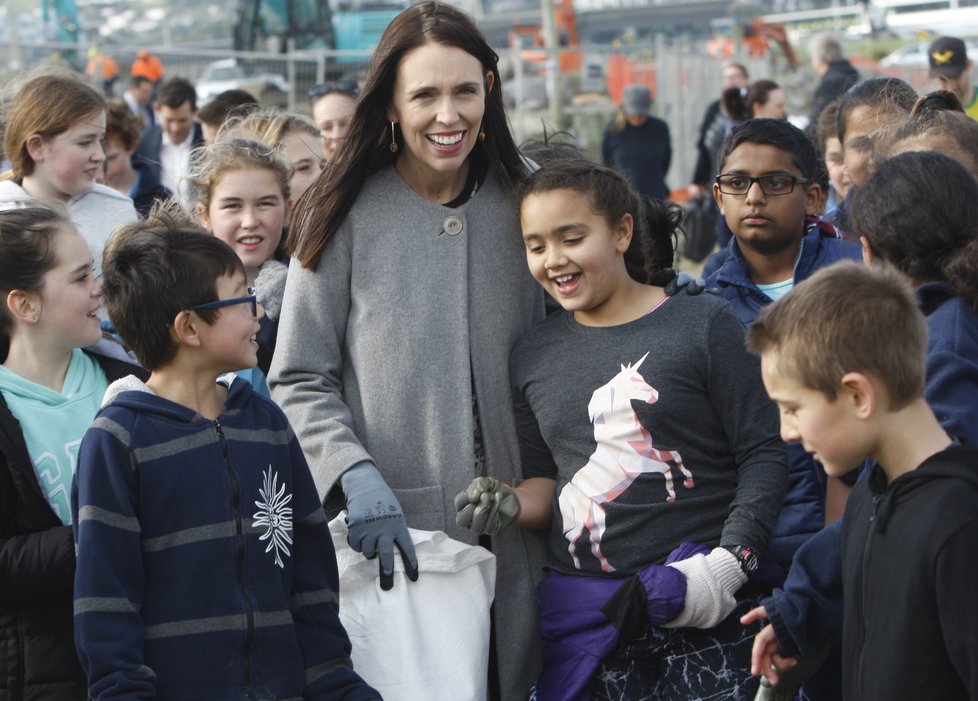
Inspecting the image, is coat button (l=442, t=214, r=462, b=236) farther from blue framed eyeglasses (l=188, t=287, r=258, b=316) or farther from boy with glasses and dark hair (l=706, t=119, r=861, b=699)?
boy with glasses and dark hair (l=706, t=119, r=861, b=699)

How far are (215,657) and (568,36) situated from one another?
3083 centimetres

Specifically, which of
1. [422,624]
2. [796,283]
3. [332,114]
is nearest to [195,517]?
[422,624]

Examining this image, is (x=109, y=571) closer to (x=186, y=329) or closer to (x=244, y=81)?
(x=186, y=329)

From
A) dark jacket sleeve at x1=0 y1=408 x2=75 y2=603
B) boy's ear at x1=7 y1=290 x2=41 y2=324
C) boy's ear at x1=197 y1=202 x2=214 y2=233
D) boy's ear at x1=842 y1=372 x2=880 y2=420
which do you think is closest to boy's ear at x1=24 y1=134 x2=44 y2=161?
boy's ear at x1=197 y1=202 x2=214 y2=233

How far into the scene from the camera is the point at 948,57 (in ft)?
26.4

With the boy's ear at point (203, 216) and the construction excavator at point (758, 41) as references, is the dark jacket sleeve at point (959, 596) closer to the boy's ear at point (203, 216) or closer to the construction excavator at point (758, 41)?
the boy's ear at point (203, 216)

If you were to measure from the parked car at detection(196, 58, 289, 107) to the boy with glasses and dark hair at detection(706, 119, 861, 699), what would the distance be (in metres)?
12.1

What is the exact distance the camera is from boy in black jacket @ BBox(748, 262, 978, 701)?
76.5 inches

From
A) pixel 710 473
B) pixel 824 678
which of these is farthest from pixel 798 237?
pixel 824 678

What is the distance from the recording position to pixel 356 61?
18141 millimetres

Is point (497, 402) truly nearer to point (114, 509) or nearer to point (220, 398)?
point (220, 398)

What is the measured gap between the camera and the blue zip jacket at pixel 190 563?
2.35 meters

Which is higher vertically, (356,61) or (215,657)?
(356,61)

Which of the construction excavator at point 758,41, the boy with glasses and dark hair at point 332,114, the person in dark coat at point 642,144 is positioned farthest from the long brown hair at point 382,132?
the construction excavator at point 758,41
